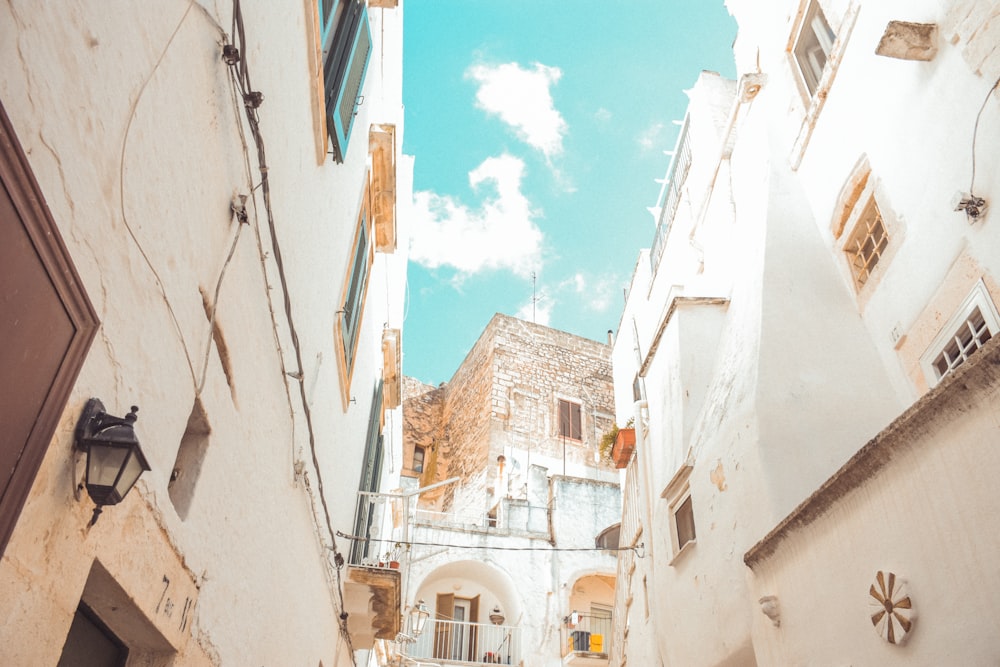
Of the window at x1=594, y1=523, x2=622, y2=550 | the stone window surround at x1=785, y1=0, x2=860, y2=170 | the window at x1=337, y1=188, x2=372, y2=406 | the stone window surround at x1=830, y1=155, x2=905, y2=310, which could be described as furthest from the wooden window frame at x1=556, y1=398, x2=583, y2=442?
the stone window surround at x1=830, y1=155, x2=905, y2=310

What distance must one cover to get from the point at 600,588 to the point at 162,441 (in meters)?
19.4

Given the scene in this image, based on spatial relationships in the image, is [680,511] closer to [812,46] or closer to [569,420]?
[812,46]

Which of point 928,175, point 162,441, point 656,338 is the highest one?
point 656,338

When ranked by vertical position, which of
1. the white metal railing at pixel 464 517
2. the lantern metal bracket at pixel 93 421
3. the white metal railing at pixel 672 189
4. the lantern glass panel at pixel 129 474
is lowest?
the lantern glass panel at pixel 129 474

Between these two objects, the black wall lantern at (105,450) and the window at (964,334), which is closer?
the black wall lantern at (105,450)

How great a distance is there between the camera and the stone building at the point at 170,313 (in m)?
1.79

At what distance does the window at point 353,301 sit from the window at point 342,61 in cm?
136

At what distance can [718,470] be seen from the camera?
720cm

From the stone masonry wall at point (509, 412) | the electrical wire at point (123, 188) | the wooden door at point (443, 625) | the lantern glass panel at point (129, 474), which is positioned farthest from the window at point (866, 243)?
the stone masonry wall at point (509, 412)

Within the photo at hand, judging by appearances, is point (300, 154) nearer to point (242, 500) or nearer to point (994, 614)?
point (242, 500)

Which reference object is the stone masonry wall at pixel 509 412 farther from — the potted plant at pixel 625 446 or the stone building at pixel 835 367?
the stone building at pixel 835 367

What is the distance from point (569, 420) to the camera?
27703 millimetres

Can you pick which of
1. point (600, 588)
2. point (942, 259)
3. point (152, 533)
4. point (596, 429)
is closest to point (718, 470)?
point (942, 259)

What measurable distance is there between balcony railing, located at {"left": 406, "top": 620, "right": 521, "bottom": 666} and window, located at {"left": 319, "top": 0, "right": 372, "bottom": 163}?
47.0ft
